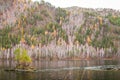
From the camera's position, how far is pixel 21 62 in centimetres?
19962

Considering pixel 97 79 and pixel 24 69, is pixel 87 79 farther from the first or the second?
pixel 24 69

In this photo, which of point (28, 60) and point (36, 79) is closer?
point (36, 79)

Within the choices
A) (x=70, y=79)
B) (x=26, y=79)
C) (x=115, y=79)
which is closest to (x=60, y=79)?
(x=70, y=79)

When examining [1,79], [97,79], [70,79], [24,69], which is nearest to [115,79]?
[97,79]

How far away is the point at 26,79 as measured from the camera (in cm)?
13150

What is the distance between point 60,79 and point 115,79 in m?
22.8

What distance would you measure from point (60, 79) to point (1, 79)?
80.1 feet

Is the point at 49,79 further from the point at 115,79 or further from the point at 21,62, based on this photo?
the point at 21,62

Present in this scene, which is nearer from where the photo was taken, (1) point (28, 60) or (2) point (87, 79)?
(2) point (87, 79)

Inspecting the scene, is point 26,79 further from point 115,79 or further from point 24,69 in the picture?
point 24,69

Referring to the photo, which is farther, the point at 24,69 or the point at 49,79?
the point at 24,69

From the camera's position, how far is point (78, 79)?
12988 cm

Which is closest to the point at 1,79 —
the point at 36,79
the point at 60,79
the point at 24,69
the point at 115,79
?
the point at 36,79

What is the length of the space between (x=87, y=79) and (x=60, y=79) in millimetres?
11342
